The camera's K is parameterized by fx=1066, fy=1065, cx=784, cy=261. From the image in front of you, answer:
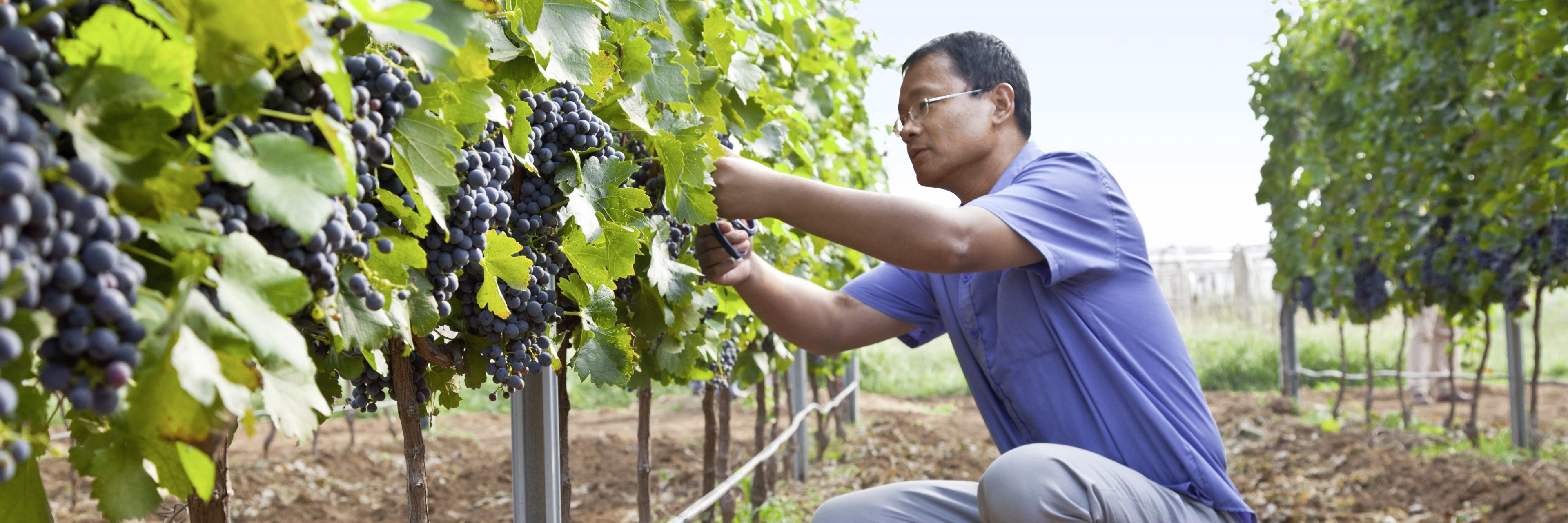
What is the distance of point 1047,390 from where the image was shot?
91.0 inches

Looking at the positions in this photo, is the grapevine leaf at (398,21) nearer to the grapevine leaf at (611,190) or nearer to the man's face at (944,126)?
the grapevine leaf at (611,190)

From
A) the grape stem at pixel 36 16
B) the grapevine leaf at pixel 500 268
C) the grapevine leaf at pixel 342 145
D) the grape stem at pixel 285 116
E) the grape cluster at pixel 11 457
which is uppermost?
the grape stem at pixel 36 16

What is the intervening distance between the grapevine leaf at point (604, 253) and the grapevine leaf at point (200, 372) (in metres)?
0.75

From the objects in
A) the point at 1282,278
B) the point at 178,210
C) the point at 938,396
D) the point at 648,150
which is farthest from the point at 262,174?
the point at 938,396

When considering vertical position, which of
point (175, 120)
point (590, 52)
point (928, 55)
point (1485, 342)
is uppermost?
point (928, 55)

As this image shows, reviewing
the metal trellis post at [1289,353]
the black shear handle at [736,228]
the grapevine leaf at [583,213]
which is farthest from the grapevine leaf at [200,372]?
the metal trellis post at [1289,353]

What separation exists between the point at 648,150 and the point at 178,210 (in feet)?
3.62

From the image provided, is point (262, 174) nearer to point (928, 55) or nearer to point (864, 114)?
point (928, 55)

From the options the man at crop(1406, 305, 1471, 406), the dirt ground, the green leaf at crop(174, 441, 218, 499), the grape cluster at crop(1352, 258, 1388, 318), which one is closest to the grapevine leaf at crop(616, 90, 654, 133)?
the green leaf at crop(174, 441, 218, 499)

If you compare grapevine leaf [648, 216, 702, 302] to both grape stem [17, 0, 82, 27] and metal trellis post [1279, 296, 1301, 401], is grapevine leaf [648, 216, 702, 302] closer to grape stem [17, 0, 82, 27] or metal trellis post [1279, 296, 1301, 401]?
grape stem [17, 0, 82, 27]

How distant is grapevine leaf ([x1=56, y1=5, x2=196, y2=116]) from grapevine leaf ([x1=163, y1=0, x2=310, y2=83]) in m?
0.01

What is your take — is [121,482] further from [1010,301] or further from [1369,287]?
[1369,287]

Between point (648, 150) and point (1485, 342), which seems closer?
point (648, 150)

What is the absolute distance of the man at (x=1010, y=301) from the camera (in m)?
1.95
